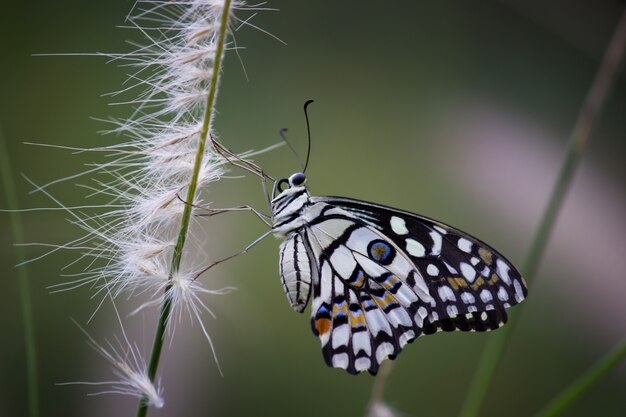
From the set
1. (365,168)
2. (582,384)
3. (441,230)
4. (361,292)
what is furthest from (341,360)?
(365,168)

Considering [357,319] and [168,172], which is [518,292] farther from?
[168,172]

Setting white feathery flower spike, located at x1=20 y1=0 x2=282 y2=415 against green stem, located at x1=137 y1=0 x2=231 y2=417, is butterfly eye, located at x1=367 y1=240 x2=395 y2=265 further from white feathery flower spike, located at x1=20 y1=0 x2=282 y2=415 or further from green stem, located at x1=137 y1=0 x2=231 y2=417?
green stem, located at x1=137 y1=0 x2=231 y2=417

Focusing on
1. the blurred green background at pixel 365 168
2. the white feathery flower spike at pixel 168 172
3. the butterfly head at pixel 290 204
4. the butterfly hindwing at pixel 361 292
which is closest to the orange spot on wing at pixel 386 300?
the butterfly hindwing at pixel 361 292

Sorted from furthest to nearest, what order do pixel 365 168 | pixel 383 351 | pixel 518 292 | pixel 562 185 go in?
pixel 365 168 < pixel 383 351 < pixel 518 292 < pixel 562 185

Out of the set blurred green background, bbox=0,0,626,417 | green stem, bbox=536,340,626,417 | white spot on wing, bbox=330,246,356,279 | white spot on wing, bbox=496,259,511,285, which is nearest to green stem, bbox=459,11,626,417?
green stem, bbox=536,340,626,417

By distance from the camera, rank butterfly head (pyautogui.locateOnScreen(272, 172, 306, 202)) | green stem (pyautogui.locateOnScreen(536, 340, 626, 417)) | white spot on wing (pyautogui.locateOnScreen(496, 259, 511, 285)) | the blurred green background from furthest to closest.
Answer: the blurred green background, butterfly head (pyautogui.locateOnScreen(272, 172, 306, 202)), white spot on wing (pyautogui.locateOnScreen(496, 259, 511, 285)), green stem (pyautogui.locateOnScreen(536, 340, 626, 417))

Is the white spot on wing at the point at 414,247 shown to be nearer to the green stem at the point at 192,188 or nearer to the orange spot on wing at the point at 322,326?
the orange spot on wing at the point at 322,326

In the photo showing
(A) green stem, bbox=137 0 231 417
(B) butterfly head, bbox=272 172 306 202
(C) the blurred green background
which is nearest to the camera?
(A) green stem, bbox=137 0 231 417
